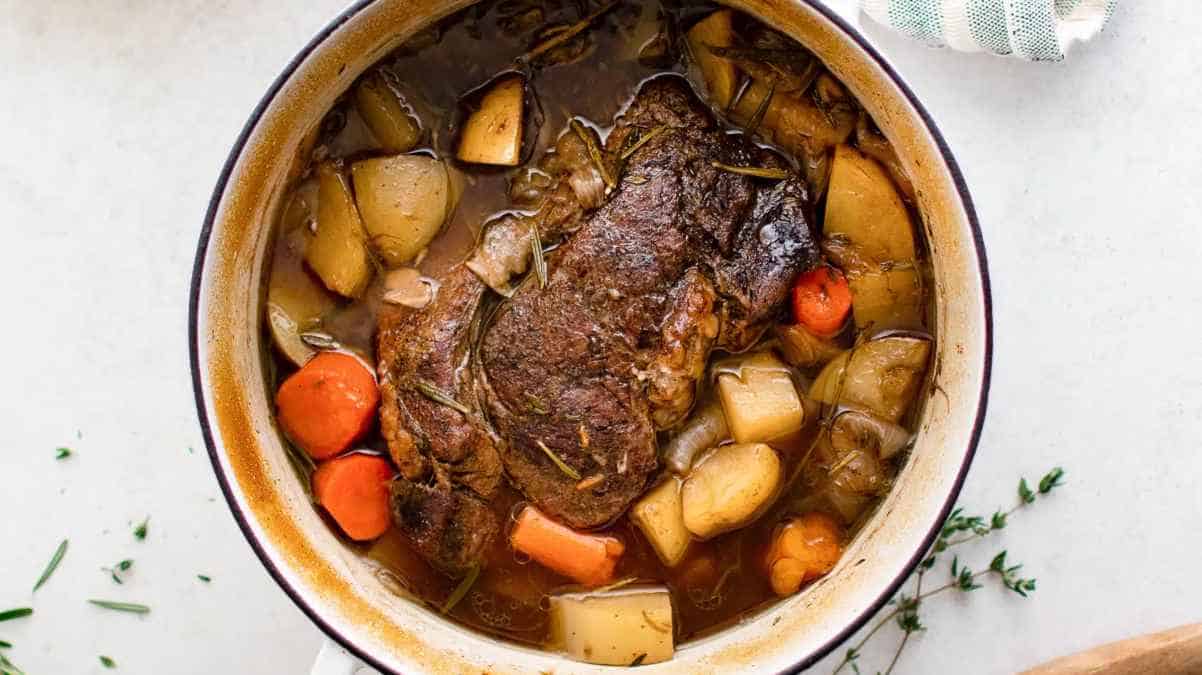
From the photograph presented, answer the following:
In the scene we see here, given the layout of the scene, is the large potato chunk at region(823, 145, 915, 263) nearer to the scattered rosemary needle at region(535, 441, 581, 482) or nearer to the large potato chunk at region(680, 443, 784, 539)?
the large potato chunk at region(680, 443, 784, 539)

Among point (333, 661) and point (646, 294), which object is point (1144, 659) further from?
point (333, 661)

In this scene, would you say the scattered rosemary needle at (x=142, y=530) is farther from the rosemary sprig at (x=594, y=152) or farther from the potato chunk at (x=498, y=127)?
the rosemary sprig at (x=594, y=152)

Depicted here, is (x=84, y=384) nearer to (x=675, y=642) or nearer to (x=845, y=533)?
(x=675, y=642)

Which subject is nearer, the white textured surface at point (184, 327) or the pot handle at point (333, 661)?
the pot handle at point (333, 661)

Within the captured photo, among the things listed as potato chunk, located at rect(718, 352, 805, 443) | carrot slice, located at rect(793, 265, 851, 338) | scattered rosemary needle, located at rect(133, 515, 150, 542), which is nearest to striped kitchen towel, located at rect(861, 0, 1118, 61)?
carrot slice, located at rect(793, 265, 851, 338)

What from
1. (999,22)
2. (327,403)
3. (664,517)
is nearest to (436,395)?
(327,403)

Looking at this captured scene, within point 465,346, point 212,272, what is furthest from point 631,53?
point 212,272

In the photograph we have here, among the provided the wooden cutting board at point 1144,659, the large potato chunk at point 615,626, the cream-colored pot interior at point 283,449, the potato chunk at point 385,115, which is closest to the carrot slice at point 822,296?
the cream-colored pot interior at point 283,449
